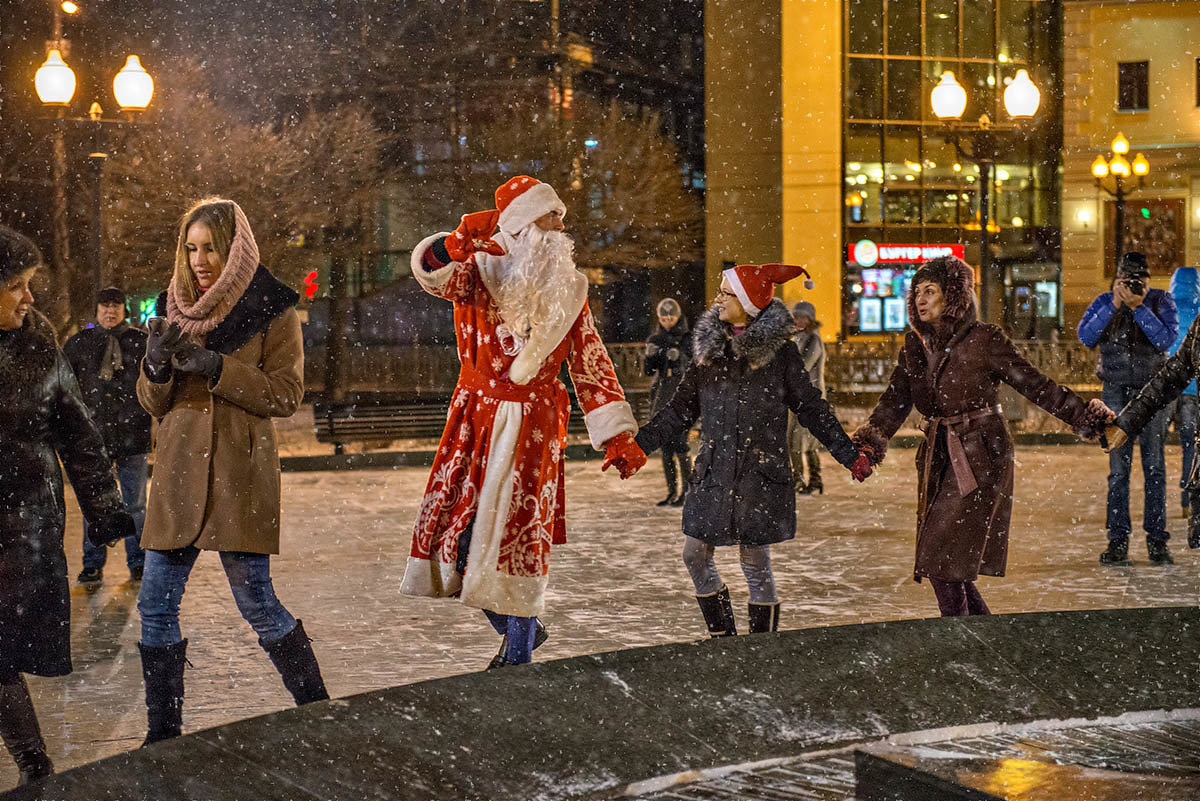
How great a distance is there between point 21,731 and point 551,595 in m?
4.05

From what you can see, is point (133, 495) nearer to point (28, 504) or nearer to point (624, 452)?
point (624, 452)

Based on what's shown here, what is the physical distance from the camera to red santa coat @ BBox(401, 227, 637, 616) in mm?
4898

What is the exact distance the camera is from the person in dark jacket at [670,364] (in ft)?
39.2

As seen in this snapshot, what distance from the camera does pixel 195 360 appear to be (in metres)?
4.50

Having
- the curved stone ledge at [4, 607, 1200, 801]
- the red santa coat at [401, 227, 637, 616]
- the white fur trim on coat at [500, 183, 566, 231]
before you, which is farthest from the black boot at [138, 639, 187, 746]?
the white fur trim on coat at [500, 183, 566, 231]

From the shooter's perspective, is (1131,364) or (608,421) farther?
(1131,364)

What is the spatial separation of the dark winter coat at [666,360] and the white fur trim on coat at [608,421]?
22.0 feet

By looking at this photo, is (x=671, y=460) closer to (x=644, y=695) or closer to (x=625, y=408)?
(x=625, y=408)

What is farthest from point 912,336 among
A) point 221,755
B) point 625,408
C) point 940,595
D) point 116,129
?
point 116,129

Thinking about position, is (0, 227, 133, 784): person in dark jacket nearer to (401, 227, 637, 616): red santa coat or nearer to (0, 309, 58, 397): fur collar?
(0, 309, 58, 397): fur collar

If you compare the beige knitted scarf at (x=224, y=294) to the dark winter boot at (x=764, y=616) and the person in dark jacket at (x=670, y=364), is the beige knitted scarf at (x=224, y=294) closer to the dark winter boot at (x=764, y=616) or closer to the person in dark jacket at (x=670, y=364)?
the dark winter boot at (x=764, y=616)

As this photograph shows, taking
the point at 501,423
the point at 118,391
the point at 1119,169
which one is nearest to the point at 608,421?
the point at 501,423

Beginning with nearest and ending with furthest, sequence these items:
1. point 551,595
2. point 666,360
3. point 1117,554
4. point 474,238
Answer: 1. point 474,238
2. point 551,595
3. point 1117,554
4. point 666,360

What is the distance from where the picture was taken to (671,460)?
12375 mm
